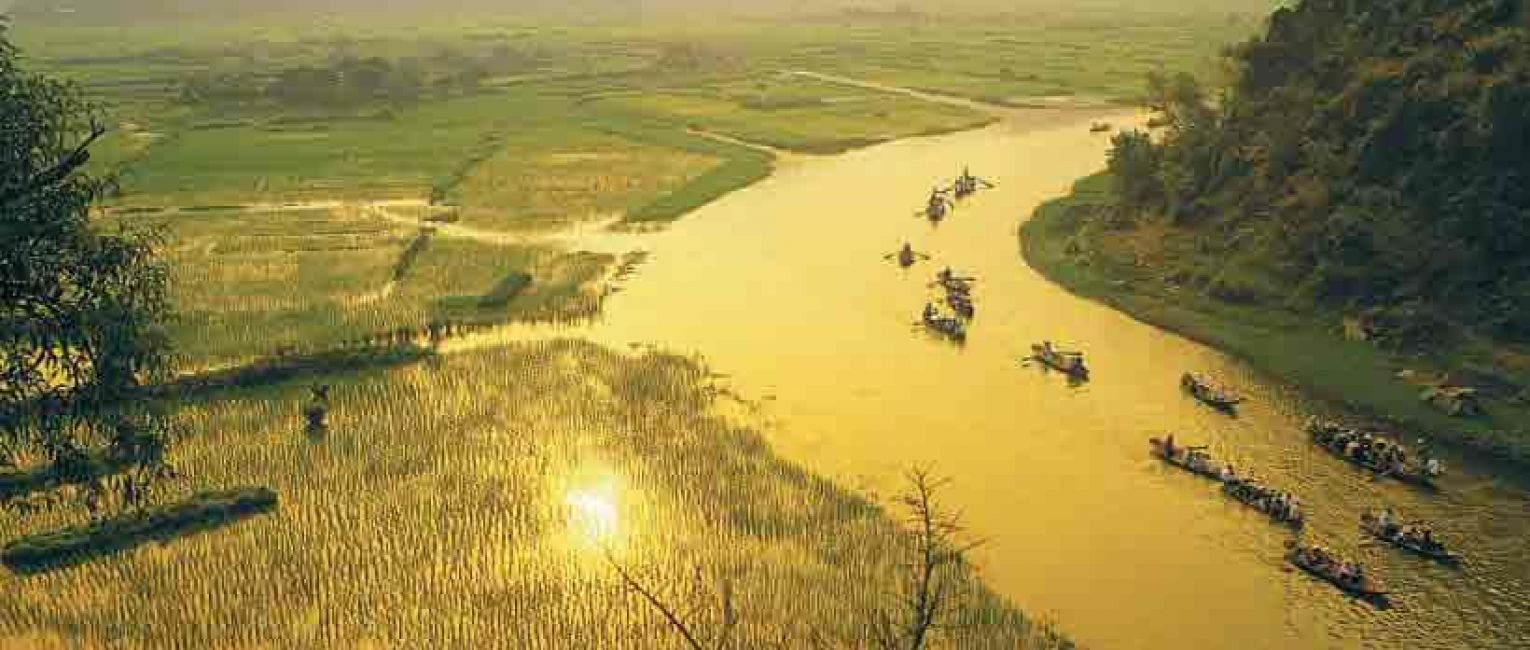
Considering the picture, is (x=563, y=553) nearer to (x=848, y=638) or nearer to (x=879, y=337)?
(x=848, y=638)

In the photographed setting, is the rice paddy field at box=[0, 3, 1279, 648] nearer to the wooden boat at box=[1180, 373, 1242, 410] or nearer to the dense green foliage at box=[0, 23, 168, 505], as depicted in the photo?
the dense green foliage at box=[0, 23, 168, 505]

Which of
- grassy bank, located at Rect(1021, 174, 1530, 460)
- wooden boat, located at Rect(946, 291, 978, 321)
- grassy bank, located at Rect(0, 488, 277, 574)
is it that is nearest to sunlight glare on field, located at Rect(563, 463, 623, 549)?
grassy bank, located at Rect(0, 488, 277, 574)

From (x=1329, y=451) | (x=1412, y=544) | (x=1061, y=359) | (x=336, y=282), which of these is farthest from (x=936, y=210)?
(x=1412, y=544)

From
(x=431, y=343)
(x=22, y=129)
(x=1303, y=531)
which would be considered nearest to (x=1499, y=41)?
(x=1303, y=531)

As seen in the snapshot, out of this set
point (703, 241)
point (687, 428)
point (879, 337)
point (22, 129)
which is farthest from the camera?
point (703, 241)

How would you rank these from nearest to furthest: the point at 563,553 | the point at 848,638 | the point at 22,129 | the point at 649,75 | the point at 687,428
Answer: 1. the point at 22,129
2. the point at 848,638
3. the point at 563,553
4. the point at 687,428
5. the point at 649,75

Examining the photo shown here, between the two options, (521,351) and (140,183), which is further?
(140,183)

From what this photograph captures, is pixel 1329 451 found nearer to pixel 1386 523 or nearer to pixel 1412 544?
pixel 1386 523

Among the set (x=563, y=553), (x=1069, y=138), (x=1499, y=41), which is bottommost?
(x=563, y=553)

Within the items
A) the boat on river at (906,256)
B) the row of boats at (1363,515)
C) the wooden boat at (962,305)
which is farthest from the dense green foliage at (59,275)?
the boat on river at (906,256)
